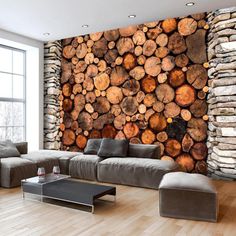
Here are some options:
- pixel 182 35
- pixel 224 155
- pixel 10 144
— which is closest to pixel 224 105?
pixel 224 155

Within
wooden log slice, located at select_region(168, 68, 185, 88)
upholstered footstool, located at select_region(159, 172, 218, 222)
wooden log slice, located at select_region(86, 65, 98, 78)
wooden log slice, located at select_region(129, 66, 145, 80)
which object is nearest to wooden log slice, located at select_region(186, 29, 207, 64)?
wooden log slice, located at select_region(168, 68, 185, 88)

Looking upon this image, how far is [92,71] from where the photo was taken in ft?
21.5

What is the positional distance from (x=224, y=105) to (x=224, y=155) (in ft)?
2.88

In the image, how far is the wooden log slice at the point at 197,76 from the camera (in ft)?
17.4

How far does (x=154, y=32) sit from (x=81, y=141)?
2.98m

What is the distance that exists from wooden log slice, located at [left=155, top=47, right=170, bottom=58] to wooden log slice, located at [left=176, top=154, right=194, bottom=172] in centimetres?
204

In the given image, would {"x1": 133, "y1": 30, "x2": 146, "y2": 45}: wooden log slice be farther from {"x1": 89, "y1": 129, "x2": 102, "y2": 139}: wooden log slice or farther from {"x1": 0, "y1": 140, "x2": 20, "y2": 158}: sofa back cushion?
{"x1": 0, "y1": 140, "x2": 20, "y2": 158}: sofa back cushion

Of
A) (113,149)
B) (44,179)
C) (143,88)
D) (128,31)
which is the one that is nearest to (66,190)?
(44,179)

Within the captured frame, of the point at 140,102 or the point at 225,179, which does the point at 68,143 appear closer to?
the point at 140,102

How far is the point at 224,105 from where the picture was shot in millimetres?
4902

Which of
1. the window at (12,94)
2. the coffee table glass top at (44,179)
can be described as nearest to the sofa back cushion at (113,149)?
the coffee table glass top at (44,179)

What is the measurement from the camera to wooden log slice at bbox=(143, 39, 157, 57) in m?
5.78

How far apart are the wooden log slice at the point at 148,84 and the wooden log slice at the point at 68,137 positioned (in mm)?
2155

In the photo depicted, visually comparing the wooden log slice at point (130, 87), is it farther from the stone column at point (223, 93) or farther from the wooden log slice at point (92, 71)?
the stone column at point (223, 93)
